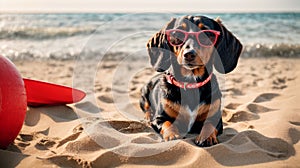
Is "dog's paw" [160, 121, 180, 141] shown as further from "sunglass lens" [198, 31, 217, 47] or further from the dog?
"sunglass lens" [198, 31, 217, 47]

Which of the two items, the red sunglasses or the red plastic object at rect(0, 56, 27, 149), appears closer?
the red plastic object at rect(0, 56, 27, 149)

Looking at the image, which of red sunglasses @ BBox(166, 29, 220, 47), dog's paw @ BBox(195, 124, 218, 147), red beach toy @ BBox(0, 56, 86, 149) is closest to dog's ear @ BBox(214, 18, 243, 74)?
red sunglasses @ BBox(166, 29, 220, 47)

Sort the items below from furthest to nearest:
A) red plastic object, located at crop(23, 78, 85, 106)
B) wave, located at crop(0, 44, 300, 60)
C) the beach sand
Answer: wave, located at crop(0, 44, 300, 60) → red plastic object, located at crop(23, 78, 85, 106) → the beach sand

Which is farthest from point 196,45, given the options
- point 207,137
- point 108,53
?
point 108,53

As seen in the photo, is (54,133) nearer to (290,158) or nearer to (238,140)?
(238,140)

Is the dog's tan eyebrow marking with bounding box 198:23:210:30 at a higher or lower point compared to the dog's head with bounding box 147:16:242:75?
higher

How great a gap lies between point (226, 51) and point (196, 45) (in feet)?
1.32

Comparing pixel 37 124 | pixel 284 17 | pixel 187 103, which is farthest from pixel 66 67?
pixel 284 17

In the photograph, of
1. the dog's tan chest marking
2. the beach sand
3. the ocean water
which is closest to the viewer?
the beach sand

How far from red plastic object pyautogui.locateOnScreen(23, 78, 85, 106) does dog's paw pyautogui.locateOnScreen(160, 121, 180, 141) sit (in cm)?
155

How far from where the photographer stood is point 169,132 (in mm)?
3582

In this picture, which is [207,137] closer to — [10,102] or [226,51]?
[226,51]

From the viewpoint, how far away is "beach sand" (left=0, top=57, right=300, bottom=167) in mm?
3080

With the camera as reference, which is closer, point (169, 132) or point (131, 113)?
point (169, 132)
